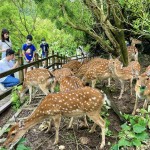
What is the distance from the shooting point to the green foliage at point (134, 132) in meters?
6.32

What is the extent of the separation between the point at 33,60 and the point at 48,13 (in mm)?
4603

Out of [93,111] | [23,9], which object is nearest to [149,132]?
[93,111]

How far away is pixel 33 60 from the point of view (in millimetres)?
12070

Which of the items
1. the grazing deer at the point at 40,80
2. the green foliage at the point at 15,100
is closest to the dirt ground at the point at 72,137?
the green foliage at the point at 15,100

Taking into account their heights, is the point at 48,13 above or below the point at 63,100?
above

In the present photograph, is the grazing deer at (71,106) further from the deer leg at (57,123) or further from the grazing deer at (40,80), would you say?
the grazing deer at (40,80)

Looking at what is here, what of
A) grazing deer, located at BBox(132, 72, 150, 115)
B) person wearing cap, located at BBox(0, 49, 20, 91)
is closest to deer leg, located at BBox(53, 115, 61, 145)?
grazing deer, located at BBox(132, 72, 150, 115)

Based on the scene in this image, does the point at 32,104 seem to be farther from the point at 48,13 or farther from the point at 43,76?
the point at 48,13

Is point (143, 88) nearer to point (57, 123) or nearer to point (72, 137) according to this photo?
point (72, 137)

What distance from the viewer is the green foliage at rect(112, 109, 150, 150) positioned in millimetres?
6316

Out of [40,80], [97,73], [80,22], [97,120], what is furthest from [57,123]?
[80,22]

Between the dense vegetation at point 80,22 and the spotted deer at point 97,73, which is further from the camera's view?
the dense vegetation at point 80,22

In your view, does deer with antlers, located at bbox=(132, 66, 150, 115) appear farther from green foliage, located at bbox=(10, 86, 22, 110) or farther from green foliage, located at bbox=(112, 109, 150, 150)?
green foliage, located at bbox=(10, 86, 22, 110)

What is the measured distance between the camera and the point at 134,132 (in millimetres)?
6668
